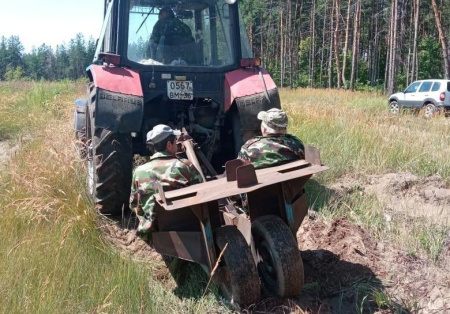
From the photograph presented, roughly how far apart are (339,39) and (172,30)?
3401cm

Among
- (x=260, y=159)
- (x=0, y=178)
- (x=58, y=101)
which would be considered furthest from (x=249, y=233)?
(x=58, y=101)

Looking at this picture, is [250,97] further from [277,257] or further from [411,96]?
[411,96]

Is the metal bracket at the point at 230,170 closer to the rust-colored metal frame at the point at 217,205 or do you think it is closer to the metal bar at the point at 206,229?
the rust-colored metal frame at the point at 217,205

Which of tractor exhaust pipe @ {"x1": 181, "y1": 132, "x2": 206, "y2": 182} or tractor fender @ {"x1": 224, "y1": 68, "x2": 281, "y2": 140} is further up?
tractor fender @ {"x1": 224, "y1": 68, "x2": 281, "y2": 140}

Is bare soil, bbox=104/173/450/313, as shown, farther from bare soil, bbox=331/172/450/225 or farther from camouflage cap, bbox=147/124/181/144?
camouflage cap, bbox=147/124/181/144

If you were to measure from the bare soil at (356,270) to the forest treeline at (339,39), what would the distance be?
3042 cm

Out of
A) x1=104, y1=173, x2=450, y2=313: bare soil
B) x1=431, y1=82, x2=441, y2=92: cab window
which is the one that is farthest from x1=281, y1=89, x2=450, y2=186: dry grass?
x1=431, y1=82, x2=441, y2=92: cab window

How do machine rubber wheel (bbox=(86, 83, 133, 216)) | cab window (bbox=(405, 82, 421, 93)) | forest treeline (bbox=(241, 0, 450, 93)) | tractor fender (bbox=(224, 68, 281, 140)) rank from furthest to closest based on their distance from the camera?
forest treeline (bbox=(241, 0, 450, 93)) → cab window (bbox=(405, 82, 421, 93)) → tractor fender (bbox=(224, 68, 281, 140)) → machine rubber wheel (bbox=(86, 83, 133, 216))

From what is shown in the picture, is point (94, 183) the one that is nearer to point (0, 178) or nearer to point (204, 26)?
point (0, 178)

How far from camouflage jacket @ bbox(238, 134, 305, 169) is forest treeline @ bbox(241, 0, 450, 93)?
101 ft

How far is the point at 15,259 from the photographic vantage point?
11.1 ft

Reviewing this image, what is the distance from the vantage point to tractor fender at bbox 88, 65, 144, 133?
4.30 m

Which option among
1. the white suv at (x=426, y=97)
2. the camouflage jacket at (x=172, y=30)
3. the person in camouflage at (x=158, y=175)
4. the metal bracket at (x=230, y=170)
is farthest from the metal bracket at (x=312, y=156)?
the white suv at (x=426, y=97)

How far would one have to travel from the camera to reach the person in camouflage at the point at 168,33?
5086 mm
